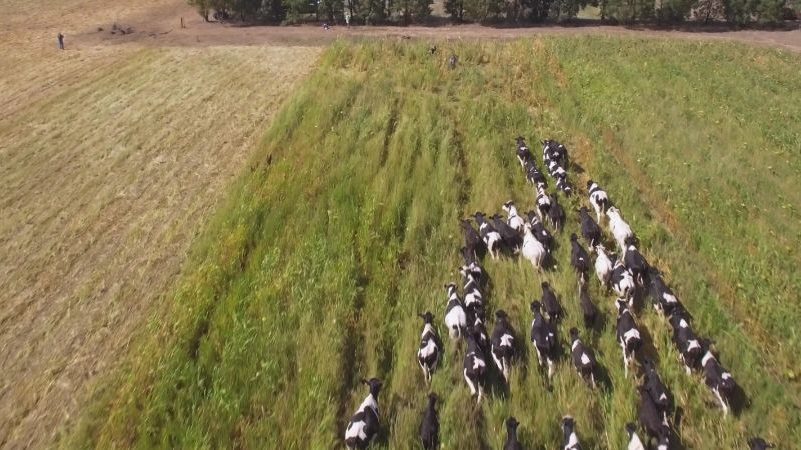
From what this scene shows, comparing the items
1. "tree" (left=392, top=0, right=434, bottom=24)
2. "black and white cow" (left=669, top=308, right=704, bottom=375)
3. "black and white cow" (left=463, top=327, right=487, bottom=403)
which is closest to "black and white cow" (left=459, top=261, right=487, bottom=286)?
"black and white cow" (left=463, top=327, right=487, bottom=403)

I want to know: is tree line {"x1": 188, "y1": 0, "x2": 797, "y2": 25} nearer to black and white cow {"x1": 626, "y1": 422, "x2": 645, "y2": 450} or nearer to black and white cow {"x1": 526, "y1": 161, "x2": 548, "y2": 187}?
black and white cow {"x1": 526, "y1": 161, "x2": 548, "y2": 187}

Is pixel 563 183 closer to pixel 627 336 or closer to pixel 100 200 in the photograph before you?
pixel 627 336

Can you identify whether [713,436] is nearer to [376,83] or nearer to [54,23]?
[376,83]

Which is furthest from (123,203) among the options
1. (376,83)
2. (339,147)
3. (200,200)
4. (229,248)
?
(376,83)

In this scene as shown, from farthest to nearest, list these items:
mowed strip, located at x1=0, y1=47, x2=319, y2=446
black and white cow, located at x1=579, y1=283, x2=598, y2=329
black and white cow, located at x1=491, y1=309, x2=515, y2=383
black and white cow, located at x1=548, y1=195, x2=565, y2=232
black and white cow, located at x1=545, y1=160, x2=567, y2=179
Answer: black and white cow, located at x1=545, y1=160, x2=567, y2=179
black and white cow, located at x1=548, y1=195, x2=565, y2=232
mowed strip, located at x1=0, y1=47, x2=319, y2=446
black and white cow, located at x1=579, y1=283, x2=598, y2=329
black and white cow, located at x1=491, y1=309, x2=515, y2=383

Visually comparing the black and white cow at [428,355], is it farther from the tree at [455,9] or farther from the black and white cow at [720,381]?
the tree at [455,9]

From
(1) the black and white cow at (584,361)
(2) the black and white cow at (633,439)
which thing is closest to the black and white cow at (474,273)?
(1) the black and white cow at (584,361)

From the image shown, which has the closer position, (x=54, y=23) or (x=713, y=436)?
(x=713, y=436)
